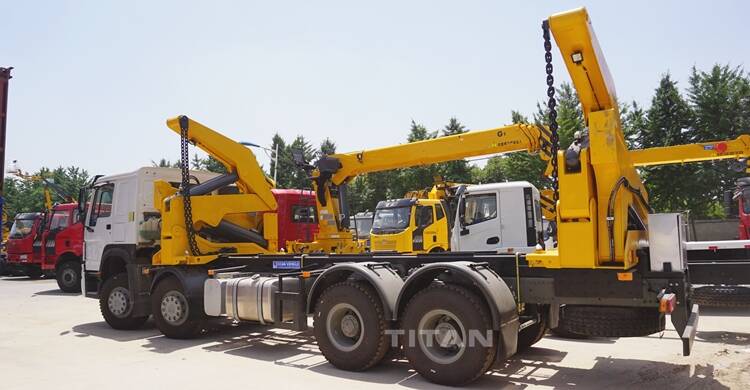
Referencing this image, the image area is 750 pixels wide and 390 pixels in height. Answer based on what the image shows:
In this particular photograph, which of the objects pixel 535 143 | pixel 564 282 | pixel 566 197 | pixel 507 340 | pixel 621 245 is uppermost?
pixel 535 143

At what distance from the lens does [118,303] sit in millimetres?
10633

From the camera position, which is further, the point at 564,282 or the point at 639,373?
the point at 639,373

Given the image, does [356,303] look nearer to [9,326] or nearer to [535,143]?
[535,143]

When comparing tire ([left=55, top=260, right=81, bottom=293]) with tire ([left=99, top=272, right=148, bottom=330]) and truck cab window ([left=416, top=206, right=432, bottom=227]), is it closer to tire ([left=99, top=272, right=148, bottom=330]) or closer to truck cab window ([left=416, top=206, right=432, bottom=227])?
tire ([left=99, top=272, right=148, bottom=330])

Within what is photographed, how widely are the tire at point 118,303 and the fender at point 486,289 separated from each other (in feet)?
20.5

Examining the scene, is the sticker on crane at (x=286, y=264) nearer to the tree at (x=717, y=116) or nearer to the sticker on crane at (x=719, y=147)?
the sticker on crane at (x=719, y=147)

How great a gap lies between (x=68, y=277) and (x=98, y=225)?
8959 mm

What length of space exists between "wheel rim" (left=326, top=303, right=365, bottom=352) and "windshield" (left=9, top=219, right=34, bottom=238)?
66.1ft

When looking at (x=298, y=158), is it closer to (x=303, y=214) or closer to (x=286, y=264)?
(x=303, y=214)

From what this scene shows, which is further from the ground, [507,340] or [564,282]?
[564,282]

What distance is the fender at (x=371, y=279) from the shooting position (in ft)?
22.3

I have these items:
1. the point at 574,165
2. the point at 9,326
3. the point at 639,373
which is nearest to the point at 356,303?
the point at 574,165

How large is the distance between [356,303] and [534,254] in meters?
2.24

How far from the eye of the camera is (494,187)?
13734mm
